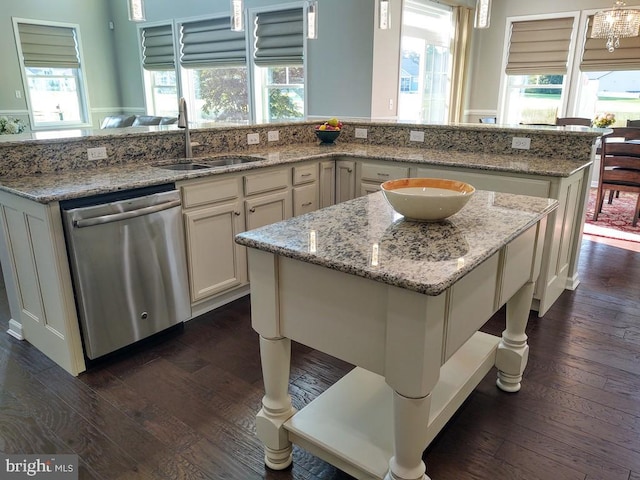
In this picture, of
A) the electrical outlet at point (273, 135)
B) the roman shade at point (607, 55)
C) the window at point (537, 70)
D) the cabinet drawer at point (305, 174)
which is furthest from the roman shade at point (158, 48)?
the roman shade at point (607, 55)

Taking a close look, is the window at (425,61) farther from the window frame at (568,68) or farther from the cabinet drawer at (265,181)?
the cabinet drawer at (265,181)

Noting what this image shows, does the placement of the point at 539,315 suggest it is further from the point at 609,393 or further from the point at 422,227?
the point at 422,227

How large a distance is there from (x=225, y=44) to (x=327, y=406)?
597 centimetres

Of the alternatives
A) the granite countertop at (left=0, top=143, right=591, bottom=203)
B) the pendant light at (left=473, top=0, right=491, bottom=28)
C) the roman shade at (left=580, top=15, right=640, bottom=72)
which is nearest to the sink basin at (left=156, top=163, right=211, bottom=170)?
the granite countertop at (left=0, top=143, right=591, bottom=203)

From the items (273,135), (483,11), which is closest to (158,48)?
(273,135)

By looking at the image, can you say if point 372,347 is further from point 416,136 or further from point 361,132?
point 361,132

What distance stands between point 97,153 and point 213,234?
83cm

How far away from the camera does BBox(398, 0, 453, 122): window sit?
6105 millimetres

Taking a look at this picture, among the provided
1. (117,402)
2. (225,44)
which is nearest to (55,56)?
(225,44)

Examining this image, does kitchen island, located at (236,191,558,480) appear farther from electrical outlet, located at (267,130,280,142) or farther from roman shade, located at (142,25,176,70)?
roman shade, located at (142,25,176,70)

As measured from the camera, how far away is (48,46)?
24.1 feet

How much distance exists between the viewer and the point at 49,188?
2221 mm

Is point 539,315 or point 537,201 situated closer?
point 537,201

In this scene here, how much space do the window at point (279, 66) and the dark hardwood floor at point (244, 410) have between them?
385 centimetres
